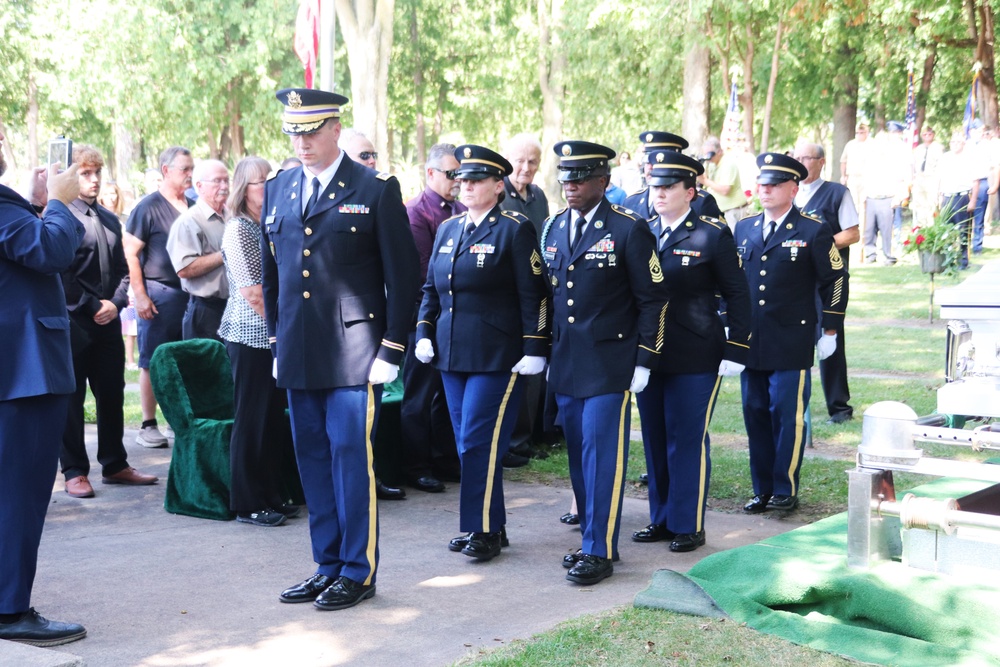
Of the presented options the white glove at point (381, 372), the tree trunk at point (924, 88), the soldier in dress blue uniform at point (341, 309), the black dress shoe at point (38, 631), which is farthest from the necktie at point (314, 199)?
the tree trunk at point (924, 88)

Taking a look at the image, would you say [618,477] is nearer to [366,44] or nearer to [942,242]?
[942,242]

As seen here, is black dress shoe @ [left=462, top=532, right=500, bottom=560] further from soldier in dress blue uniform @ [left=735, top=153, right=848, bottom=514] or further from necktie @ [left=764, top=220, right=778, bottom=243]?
necktie @ [left=764, top=220, right=778, bottom=243]

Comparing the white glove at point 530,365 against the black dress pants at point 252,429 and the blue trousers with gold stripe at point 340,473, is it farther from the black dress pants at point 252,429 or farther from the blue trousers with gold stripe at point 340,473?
the black dress pants at point 252,429

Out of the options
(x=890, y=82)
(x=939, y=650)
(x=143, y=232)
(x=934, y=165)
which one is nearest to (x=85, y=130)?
(x=890, y=82)

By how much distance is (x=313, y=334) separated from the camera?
206 inches

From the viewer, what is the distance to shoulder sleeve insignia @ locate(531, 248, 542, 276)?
237 inches

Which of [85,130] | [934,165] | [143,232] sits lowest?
[143,232]

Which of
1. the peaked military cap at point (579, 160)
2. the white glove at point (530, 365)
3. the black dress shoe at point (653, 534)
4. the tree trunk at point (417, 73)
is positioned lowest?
the black dress shoe at point (653, 534)

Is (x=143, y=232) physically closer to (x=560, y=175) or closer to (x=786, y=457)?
(x=560, y=175)

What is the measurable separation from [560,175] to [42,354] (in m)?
2.55

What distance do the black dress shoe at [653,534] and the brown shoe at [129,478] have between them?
3.28 metres

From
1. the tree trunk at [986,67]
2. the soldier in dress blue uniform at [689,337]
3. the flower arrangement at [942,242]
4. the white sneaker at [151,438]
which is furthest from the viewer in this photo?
the tree trunk at [986,67]

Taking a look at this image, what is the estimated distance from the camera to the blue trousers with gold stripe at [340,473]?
17.2 ft

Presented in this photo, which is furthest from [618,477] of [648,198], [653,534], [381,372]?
[648,198]
